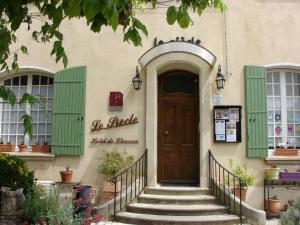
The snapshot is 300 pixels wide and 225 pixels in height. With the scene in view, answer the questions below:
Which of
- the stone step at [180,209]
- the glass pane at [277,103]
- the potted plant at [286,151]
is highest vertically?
the glass pane at [277,103]

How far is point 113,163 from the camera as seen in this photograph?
27.8 ft

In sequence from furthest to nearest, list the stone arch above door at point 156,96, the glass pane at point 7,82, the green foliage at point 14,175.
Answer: the glass pane at point 7,82, the stone arch above door at point 156,96, the green foliage at point 14,175

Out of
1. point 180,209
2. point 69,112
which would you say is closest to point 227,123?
point 180,209

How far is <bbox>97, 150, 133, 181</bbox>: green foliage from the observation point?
844 cm

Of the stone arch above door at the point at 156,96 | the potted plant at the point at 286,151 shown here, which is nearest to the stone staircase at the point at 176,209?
the stone arch above door at the point at 156,96

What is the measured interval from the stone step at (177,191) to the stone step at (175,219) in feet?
2.88

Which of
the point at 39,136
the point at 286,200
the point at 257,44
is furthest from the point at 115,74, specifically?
the point at 286,200

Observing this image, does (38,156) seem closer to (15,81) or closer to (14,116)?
(14,116)

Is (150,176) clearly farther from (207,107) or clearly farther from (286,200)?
(286,200)

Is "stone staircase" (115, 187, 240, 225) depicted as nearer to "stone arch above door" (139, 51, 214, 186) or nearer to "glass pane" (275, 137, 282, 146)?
"stone arch above door" (139, 51, 214, 186)

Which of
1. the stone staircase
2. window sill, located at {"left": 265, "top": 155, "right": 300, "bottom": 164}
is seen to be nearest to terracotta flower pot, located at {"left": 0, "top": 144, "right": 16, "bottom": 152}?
the stone staircase

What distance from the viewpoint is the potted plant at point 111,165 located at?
8414 millimetres

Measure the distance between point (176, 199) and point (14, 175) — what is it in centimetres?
308

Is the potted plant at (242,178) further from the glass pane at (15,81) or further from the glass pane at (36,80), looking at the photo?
the glass pane at (15,81)
